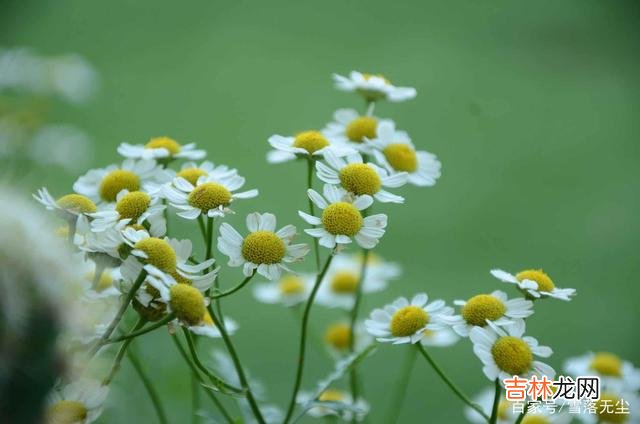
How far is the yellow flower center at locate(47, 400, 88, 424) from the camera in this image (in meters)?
0.61

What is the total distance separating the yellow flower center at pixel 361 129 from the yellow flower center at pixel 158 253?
0.31 metres

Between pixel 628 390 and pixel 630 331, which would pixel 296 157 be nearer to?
pixel 628 390

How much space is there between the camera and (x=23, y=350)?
1.43 ft

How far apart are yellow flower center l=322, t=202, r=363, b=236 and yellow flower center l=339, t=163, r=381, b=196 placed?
1.4 inches

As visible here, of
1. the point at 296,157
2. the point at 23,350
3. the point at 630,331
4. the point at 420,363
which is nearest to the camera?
the point at 23,350

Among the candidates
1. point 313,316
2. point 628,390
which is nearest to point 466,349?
point 313,316

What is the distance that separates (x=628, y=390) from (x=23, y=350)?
2.10 feet

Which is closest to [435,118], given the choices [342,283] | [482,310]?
[342,283]

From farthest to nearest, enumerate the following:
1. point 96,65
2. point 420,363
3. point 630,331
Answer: point 96,65, point 630,331, point 420,363

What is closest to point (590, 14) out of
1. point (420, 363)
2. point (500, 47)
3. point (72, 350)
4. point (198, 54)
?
point (500, 47)

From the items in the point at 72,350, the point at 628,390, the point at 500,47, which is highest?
the point at 72,350

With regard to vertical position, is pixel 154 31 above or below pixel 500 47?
below

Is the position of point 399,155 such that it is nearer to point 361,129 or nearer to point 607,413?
point 361,129

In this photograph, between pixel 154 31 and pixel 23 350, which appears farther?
pixel 154 31
